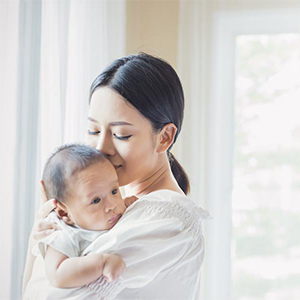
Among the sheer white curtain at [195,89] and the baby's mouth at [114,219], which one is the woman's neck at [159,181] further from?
the sheer white curtain at [195,89]

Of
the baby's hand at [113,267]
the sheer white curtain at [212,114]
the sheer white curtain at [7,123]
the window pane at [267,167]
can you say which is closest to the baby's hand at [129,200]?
the baby's hand at [113,267]

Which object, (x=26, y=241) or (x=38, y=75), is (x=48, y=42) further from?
(x=26, y=241)

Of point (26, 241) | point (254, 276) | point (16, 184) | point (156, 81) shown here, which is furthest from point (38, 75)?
point (254, 276)

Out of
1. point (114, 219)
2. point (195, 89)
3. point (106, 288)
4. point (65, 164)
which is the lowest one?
point (106, 288)

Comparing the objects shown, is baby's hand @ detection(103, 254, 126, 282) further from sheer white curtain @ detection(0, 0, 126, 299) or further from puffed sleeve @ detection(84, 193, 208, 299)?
sheer white curtain @ detection(0, 0, 126, 299)

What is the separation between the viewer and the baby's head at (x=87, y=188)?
115cm

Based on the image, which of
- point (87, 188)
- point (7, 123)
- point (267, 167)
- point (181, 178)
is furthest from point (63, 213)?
point (267, 167)

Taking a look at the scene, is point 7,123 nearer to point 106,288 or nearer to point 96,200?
point 96,200

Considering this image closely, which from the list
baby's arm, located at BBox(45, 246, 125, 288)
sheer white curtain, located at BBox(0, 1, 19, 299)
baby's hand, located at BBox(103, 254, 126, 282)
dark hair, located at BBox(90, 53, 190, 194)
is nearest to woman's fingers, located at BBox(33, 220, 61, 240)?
baby's arm, located at BBox(45, 246, 125, 288)

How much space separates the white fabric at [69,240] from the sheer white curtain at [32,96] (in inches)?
34.5

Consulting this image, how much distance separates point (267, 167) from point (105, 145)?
7.16 ft

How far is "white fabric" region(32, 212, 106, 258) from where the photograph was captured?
1.10 metres

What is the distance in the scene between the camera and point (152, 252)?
3.56 ft

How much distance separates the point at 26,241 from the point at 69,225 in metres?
0.93
